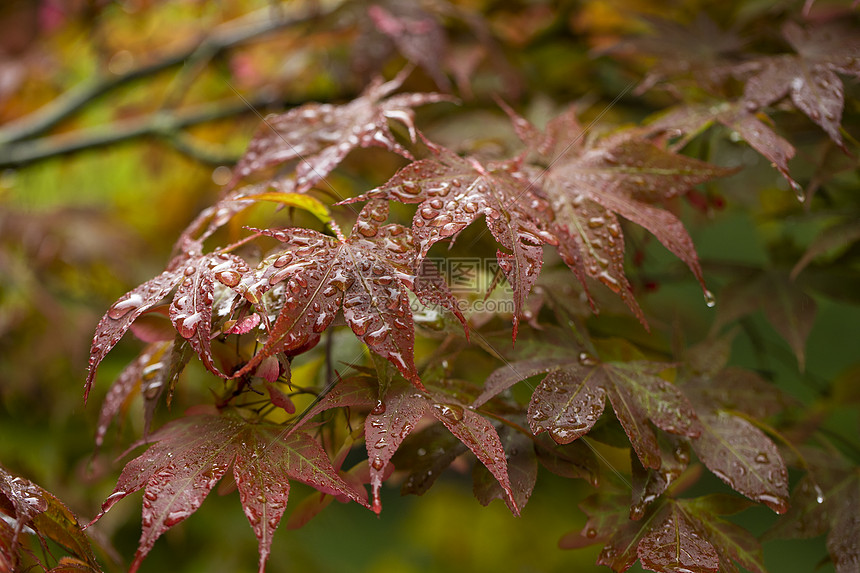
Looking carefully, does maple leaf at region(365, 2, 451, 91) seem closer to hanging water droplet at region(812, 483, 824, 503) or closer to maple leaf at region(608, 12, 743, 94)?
maple leaf at region(608, 12, 743, 94)

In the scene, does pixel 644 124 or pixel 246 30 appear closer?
pixel 644 124

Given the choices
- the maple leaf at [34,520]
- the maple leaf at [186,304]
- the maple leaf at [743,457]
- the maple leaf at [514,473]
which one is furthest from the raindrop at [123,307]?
the maple leaf at [743,457]

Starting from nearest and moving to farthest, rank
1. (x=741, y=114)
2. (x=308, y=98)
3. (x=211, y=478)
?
1. (x=211, y=478)
2. (x=741, y=114)
3. (x=308, y=98)

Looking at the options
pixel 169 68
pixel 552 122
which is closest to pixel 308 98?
pixel 169 68

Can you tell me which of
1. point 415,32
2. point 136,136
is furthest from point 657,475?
point 136,136

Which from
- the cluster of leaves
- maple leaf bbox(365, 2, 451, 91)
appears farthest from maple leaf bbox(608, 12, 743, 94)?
maple leaf bbox(365, 2, 451, 91)

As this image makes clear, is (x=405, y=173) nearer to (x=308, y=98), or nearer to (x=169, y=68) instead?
(x=308, y=98)
